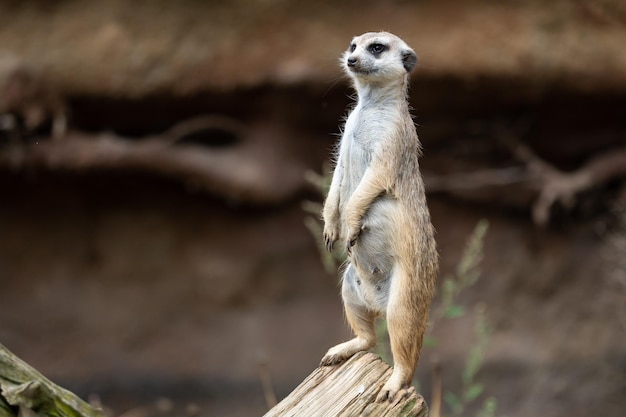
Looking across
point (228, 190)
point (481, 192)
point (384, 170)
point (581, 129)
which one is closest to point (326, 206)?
point (384, 170)

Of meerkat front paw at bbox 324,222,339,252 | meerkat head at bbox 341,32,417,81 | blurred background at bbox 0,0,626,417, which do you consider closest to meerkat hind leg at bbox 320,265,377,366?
meerkat front paw at bbox 324,222,339,252

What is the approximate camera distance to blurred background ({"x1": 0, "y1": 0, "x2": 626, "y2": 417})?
6.23 metres

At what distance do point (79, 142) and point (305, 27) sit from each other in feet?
5.72

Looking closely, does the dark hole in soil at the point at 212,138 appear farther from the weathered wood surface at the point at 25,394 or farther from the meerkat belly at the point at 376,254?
the weathered wood surface at the point at 25,394

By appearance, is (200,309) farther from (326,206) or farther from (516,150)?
(326,206)

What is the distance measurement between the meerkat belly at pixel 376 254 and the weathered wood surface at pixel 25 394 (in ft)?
3.59

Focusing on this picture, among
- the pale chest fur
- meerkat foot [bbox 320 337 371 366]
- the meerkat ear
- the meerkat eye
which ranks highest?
the meerkat eye

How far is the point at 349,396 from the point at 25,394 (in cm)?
98

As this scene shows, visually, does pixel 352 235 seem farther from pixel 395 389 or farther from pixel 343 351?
pixel 395 389

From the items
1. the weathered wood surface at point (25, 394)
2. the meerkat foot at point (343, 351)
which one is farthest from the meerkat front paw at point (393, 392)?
the weathered wood surface at point (25, 394)

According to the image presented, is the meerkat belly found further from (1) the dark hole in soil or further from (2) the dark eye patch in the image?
(1) the dark hole in soil

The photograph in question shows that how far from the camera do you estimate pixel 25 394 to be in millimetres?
2613

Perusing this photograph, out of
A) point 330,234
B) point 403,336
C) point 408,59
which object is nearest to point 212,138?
point 408,59

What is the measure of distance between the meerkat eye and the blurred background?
2.84 m
